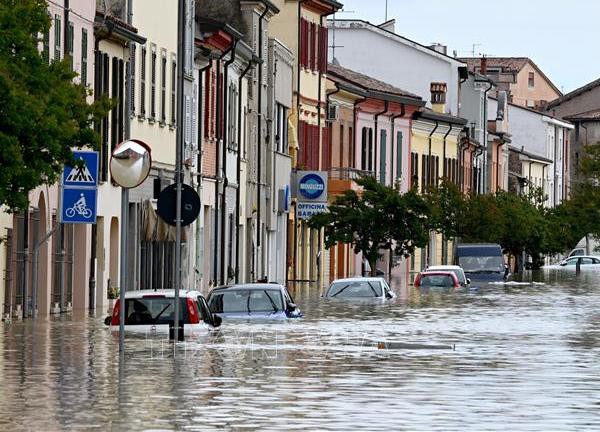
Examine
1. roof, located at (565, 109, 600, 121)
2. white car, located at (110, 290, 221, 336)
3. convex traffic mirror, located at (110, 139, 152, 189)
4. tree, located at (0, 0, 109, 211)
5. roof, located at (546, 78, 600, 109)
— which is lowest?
white car, located at (110, 290, 221, 336)

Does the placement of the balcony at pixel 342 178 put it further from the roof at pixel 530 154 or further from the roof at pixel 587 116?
the roof at pixel 587 116

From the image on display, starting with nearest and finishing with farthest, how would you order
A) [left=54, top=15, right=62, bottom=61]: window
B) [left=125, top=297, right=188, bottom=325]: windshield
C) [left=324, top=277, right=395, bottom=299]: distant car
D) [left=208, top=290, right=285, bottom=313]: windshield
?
[left=125, top=297, right=188, bottom=325]: windshield
[left=208, top=290, right=285, bottom=313]: windshield
[left=54, top=15, right=62, bottom=61]: window
[left=324, top=277, right=395, bottom=299]: distant car

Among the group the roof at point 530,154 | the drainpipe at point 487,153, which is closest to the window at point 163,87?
the drainpipe at point 487,153

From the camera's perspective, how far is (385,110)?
9912 centimetres

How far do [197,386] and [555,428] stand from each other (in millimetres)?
5315

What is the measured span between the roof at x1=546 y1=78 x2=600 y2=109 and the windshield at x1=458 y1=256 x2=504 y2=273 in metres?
99.1

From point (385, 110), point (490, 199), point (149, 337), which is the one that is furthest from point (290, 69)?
point (149, 337)

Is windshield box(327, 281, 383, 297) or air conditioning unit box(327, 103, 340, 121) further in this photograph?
air conditioning unit box(327, 103, 340, 121)

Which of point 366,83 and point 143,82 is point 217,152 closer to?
point 143,82

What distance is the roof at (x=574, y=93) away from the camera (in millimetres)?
182250

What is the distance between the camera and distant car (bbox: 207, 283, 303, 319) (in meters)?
37.3

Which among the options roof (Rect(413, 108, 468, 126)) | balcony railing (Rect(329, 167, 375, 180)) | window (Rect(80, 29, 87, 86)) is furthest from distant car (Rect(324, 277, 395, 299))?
roof (Rect(413, 108, 468, 126))

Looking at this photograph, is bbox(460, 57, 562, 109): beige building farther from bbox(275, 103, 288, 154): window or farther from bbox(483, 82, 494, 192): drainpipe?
bbox(275, 103, 288, 154): window

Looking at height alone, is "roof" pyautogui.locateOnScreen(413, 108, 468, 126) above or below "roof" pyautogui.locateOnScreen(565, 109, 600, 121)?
below
